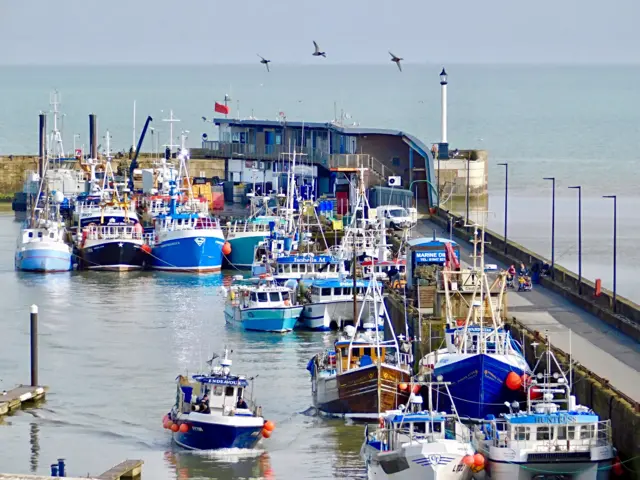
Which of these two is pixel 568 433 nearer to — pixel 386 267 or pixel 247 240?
pixel 386 267

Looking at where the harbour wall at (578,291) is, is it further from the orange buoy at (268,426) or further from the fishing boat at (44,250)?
the fishing boat at (44,250)

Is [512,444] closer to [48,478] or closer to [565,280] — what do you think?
[48,478]

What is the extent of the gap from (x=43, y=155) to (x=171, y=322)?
45.9 metres

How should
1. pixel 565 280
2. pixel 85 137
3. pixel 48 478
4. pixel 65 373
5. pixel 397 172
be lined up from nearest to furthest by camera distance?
pixel 48 478, pixel 65 373, pixel 565 280, pixel 397 172, pixel 85 137

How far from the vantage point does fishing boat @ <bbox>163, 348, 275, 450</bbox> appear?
130ft

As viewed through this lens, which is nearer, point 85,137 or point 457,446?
point 457,446

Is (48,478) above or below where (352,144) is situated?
below

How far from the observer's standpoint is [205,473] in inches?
1528

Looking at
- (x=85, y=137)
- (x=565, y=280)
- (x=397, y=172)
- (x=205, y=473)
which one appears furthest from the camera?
(x=85, y=137)

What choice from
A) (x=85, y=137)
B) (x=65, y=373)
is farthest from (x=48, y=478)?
(x=85, y=137)

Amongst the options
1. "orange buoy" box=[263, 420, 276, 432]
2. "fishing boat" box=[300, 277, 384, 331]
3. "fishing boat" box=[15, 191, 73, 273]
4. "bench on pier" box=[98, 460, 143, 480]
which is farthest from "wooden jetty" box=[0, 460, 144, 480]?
"fishing boat" box=[15, 191, 73, 273]

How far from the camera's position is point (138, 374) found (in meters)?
51.4

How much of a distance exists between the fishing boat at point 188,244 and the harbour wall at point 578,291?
1072 centimetres

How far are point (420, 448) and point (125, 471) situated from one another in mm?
6386
